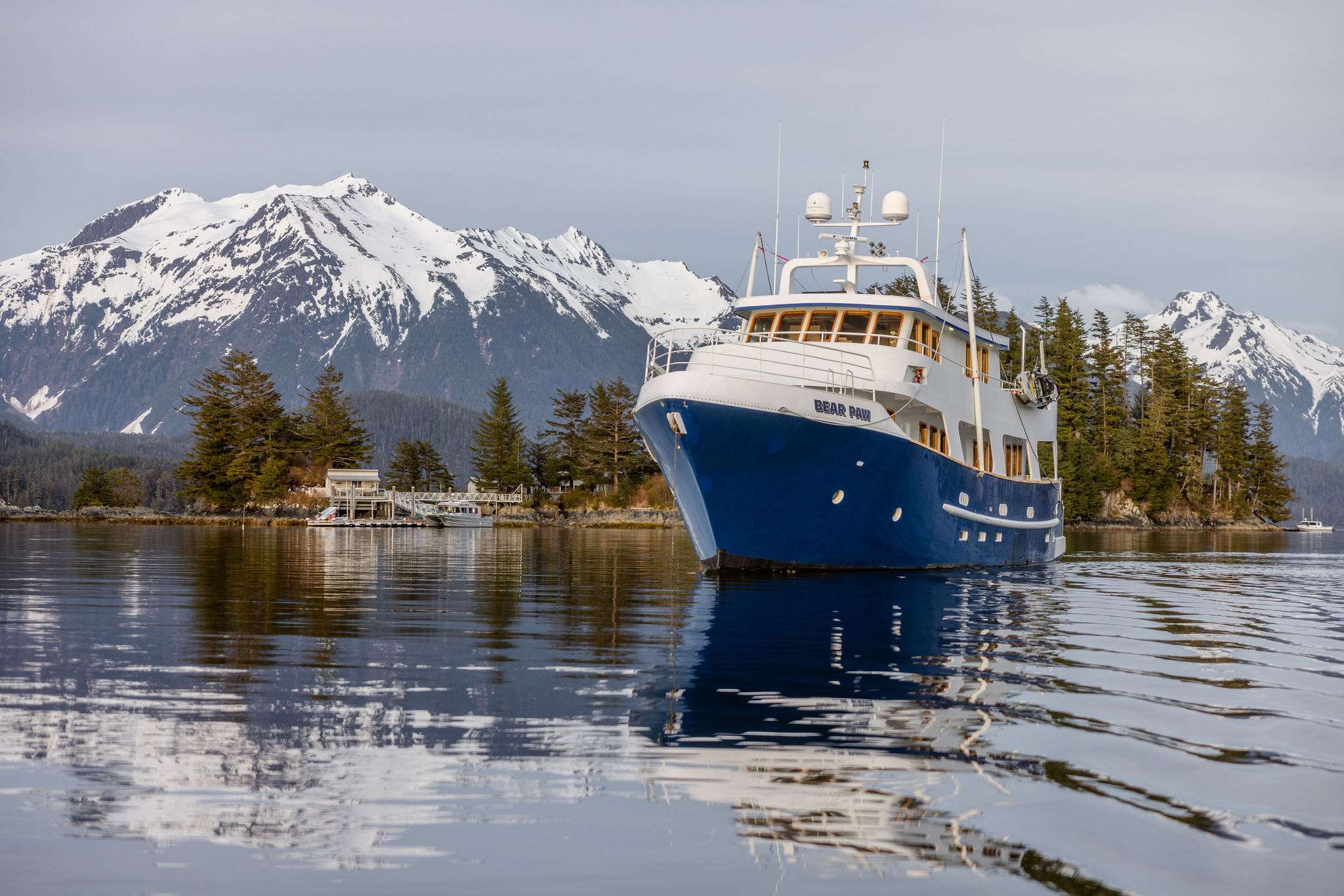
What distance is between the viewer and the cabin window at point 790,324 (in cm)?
3050

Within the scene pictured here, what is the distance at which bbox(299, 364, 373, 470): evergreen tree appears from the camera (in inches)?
4269

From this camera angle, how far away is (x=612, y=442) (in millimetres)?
103062

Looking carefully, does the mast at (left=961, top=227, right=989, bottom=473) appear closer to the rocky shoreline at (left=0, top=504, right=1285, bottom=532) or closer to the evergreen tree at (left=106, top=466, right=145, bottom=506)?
the rocky shoreline at (left=0, top=504, right=1285, bottom=532)

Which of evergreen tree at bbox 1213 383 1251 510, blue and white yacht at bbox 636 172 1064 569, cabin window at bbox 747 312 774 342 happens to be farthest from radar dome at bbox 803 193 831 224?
evergreen tree at bbox 1213 383 1251 510

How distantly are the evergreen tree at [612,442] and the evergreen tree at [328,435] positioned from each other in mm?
20370

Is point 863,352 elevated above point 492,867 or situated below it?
above

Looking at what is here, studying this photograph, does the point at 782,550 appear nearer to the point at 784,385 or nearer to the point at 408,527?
the point at 784,385

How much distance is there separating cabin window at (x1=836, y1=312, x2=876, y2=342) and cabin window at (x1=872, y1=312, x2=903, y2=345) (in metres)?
0.04

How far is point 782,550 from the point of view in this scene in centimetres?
2820

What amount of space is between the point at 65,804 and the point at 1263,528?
130682 mm

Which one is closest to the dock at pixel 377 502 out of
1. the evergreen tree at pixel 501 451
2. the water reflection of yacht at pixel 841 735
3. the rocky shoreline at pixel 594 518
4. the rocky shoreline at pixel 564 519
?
the evergreen tree at pixel 501 451

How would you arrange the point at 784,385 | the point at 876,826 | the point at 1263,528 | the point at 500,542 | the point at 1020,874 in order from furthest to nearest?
the point at 1263,528 → the point at 500,542 → the point at 784,385 → the point at 876,826 → the point at 1020,874

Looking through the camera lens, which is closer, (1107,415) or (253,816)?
(253,816)

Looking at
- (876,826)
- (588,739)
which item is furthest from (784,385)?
(876,826)
